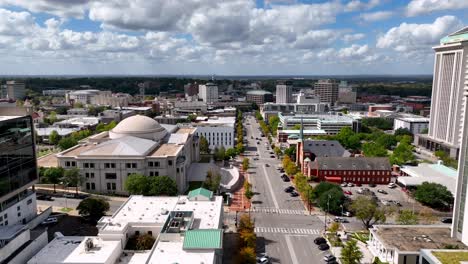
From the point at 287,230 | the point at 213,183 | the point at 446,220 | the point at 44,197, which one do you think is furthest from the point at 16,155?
the point at 446,220

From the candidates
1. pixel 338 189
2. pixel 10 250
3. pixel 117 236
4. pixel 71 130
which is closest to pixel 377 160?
pixel 338 189

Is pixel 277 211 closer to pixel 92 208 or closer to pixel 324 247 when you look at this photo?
pixel 324 247

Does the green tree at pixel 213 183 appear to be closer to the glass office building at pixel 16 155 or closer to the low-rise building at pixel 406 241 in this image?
the low-rise building at pixel 406 241

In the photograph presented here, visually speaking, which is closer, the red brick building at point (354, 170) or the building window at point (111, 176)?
the building window at point (111, 176)

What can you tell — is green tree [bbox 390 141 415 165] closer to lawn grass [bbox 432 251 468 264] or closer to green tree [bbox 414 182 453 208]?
green tree [bbox 414 182 453 208]

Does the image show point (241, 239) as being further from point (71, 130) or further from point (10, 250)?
point (71, 130)

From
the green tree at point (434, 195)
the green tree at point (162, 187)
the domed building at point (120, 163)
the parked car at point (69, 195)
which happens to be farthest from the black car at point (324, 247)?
the parked car at point (69, 195)
